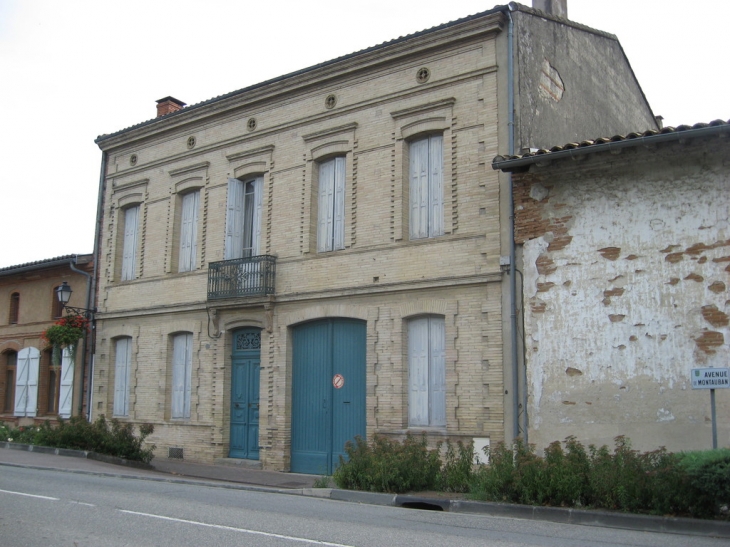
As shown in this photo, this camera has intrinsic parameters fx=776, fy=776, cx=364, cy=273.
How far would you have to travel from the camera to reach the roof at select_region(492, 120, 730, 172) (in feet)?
36.2

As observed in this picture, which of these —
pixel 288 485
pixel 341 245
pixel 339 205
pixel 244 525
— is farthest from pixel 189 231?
pixel 244 525

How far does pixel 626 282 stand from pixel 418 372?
4.28 metres

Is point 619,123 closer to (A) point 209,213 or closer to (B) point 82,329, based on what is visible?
(A) point 209,213

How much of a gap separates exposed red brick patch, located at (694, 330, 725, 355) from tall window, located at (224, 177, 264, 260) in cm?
973

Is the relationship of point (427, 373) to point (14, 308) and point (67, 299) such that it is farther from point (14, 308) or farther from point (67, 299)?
point (14, 308)

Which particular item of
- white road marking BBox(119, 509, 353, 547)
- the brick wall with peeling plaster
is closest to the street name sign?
the brick wall with peeling plaster

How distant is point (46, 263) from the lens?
73.1 ft

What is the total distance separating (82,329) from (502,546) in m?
16.2

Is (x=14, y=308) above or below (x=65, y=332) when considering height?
above

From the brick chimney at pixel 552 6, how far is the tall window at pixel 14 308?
1757cm

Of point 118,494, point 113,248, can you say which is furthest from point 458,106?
point 113,248

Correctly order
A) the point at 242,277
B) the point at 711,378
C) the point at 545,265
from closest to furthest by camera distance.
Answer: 1. the point at 711,378
2. the point at 545,265
3. the point at 242,277

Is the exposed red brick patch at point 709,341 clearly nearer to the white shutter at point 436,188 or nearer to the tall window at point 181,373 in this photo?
the white shutter at point 436,188

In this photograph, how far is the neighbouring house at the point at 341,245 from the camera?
A: 46.2 feet
